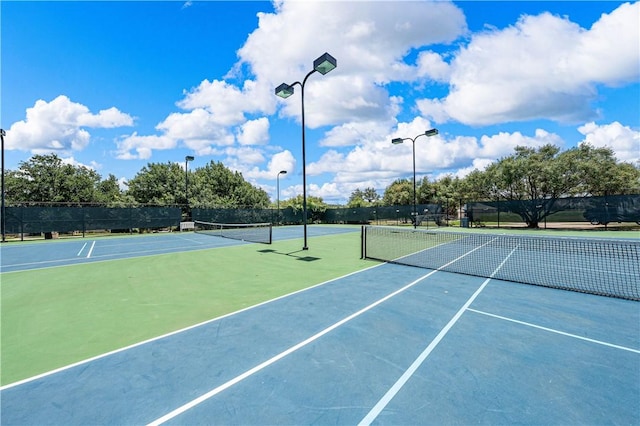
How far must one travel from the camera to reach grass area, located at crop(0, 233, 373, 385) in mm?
4293

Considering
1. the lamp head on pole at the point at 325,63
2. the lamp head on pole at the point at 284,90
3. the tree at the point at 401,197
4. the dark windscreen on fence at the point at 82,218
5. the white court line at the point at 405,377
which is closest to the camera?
the white court line at the point at 405,377

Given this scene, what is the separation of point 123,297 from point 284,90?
33.4ft

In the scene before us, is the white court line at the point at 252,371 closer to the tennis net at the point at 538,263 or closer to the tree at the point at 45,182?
the tennis net at the point at 538,263

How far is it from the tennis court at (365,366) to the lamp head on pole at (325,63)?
28.2 ft

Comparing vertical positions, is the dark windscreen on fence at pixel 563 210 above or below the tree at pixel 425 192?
below

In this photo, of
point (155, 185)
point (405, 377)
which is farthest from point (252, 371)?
point (155, 185)

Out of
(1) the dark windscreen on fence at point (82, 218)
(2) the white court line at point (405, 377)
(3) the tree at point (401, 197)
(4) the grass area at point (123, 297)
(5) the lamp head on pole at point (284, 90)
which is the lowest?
(2) the white court line at point (405, 377)

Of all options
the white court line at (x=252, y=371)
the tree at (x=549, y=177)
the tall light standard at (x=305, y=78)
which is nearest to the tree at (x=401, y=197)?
the tree at (x=549, y=177)

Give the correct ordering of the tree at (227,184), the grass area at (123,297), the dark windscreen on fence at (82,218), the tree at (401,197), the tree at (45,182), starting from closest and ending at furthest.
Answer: the grass area at (123,297) → the dark windscreen on fence at (82,218) → the tree at (45,182) → the tree at (227,184) → the tree at (401,197)

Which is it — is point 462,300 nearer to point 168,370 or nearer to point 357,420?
point 357,420

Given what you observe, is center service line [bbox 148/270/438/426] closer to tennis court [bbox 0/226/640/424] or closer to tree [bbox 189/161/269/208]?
tennis court [bbox 0/226/640/424]

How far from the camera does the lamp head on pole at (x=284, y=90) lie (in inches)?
504

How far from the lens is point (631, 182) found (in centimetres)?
2817

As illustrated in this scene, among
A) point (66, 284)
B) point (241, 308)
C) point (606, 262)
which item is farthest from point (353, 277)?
point (606, 262)
